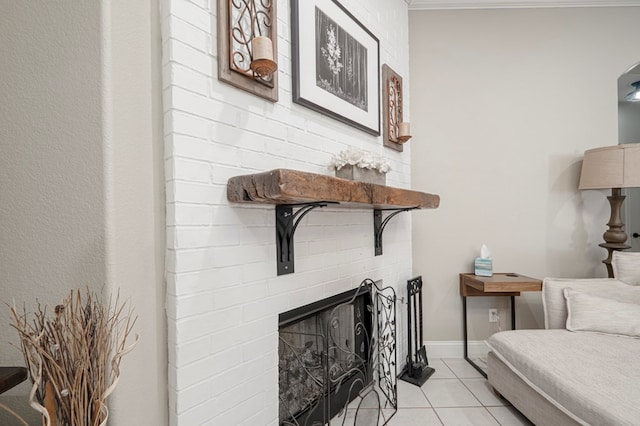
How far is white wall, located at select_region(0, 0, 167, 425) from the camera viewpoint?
0.96 m

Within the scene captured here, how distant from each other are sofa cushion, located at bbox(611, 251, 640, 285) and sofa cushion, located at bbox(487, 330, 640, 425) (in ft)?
1.57

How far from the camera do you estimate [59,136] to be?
3.25ft

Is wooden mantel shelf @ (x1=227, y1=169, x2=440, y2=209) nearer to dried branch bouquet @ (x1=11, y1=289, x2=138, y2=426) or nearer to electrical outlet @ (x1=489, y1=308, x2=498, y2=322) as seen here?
dried branch bouquet @ (x1=11, y1=289, x2=138, y2=426)

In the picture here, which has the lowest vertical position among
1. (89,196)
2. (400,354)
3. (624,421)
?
(400,354)

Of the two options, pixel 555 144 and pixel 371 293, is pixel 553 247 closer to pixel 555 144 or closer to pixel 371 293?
pixel 555 144

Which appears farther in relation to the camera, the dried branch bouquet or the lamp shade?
the lamp shade

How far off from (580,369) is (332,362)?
122cm

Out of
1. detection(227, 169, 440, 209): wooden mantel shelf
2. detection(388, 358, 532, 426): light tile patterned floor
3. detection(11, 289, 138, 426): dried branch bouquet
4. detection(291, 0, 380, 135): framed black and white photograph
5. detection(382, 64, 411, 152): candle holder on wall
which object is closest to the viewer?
detection(11, 289, 138, 426): dried branch bouquet

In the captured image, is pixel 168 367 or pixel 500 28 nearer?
pixel 168 367

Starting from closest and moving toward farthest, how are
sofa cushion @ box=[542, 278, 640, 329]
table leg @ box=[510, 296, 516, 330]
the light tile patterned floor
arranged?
1. the light tile patterned floor
2. sofa cushion @ box=[542, 278, 640, 329]
3. table leg @ box=[510, 296, 516, 330]

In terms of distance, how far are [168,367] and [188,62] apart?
1.00 m

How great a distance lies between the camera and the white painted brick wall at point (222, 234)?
1.06m

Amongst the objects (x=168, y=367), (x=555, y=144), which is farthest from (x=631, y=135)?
(x=168, y=367)

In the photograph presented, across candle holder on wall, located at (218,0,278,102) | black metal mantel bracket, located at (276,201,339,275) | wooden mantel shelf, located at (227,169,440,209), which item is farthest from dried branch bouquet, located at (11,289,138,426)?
candle holder on wall, located at (218,0,278,102)
